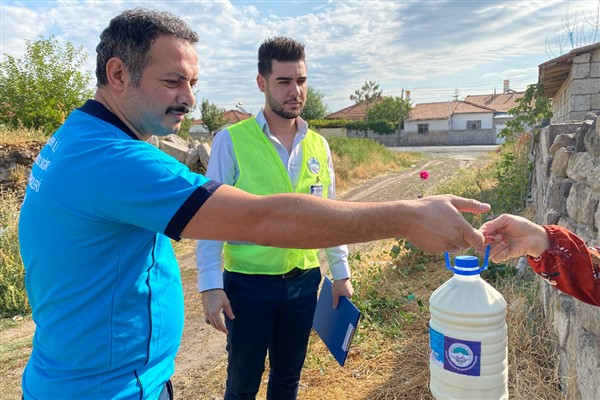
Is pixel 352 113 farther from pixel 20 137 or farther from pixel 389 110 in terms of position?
pixel 20 137

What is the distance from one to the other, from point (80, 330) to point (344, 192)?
44.0 feet

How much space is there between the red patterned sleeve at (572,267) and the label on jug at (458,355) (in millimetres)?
679

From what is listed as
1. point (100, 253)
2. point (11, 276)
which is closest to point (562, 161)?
point (100, 253)

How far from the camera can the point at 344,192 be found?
14.6 metres

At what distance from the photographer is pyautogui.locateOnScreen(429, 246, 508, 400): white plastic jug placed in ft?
4.22

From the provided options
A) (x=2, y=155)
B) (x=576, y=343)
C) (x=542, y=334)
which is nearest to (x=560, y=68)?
(x=542, y=334)

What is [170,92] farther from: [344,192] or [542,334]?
[344,192]

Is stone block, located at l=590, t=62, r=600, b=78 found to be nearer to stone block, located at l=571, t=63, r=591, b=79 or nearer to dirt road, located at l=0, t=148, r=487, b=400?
stone block, located at l=571, t=63, r=591, b=79

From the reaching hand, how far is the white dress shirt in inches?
52.2

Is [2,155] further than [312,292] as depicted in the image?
Yes

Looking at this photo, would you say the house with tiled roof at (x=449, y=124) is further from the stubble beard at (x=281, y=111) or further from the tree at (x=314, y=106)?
the stubble beard at (x=281, y=111)

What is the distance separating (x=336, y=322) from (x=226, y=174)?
44.2 inches

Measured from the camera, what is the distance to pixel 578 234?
2553 mm

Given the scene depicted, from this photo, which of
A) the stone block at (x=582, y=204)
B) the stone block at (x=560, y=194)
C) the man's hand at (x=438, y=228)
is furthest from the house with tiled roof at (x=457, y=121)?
the man's hand at (x=438, y=228)
